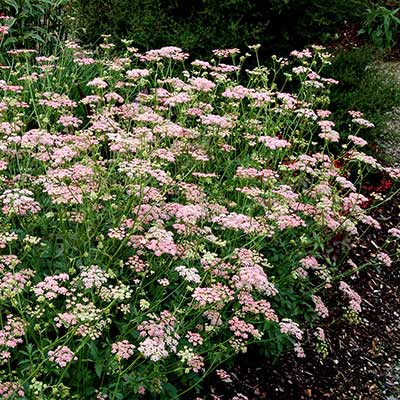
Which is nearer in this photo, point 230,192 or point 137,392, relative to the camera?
point 137,392

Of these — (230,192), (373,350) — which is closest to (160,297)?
(230,192)

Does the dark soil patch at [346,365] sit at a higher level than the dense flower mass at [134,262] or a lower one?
lower

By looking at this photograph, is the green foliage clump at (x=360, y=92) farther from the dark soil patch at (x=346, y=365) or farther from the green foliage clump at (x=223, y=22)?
the dark soil patch at (x=346, y=365)

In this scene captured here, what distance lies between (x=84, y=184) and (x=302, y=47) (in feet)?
13.2

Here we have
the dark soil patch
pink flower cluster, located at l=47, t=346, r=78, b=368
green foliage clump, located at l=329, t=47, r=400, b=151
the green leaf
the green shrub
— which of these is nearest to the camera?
pink flower cluster, located at l=47, t=346, r=78, b=368

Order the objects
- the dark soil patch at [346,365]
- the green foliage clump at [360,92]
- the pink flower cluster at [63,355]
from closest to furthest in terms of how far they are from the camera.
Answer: the pink flower cluster at [63,355] < the dark soil patch at [346,365] < the green foliage clump at [360,92]

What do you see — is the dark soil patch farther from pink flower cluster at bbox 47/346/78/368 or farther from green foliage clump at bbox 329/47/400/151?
green foliage clump at bbox 329/47/400/151

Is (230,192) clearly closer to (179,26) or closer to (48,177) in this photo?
(48,177)

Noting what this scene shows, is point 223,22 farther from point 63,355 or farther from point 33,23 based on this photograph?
point 63,355

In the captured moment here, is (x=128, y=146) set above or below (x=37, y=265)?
above

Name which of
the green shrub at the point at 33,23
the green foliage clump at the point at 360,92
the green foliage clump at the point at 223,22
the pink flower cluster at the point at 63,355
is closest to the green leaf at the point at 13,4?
the green shrub at the point at 33,23

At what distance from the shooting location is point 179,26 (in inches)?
247

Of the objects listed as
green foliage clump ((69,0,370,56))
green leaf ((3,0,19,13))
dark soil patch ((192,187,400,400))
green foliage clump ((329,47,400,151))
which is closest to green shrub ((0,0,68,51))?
green leaf ((3,0,19,13))

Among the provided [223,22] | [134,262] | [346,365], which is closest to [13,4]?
[223,22]
